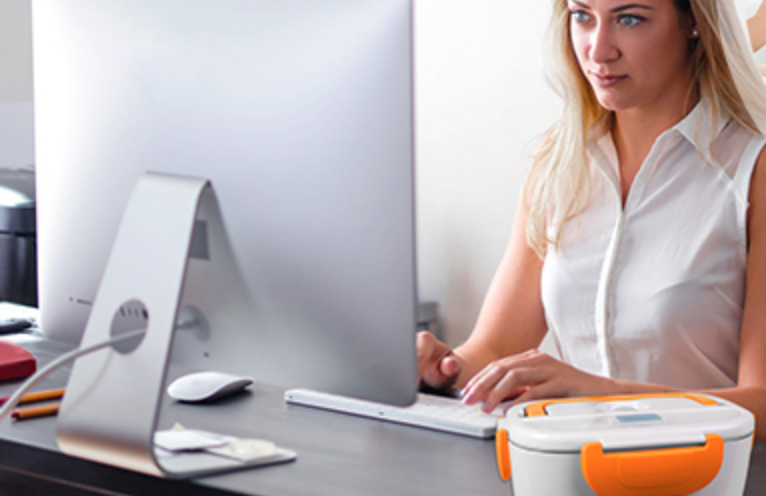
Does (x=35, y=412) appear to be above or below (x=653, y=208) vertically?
below

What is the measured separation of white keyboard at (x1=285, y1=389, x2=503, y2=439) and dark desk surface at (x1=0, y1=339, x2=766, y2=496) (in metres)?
0.01

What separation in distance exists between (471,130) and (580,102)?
4.72 feet

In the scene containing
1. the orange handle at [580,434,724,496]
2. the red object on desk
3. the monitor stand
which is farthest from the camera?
the red object on desk

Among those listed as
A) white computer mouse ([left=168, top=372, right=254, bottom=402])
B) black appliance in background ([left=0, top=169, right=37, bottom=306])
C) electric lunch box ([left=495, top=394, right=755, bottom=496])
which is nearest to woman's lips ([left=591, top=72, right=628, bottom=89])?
white computer mouse ([left=168, top=372, right=254, bottom=402])

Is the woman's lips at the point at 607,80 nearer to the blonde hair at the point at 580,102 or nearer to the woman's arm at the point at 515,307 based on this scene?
the blonde hair at the point at 580,102

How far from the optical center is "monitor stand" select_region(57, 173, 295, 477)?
37.7 inches

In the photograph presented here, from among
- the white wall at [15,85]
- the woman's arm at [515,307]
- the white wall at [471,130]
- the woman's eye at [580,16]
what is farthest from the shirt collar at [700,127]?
the white wall at [15,85]

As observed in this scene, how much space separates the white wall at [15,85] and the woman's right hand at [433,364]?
86.7 inches

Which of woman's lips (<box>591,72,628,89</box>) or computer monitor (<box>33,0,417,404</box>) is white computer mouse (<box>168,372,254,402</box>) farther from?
woman's lips (<box>591,72,628,89</box>)

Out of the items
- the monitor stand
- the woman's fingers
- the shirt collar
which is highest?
the shirt collar

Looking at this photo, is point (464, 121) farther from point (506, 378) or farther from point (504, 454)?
point (504, 454)

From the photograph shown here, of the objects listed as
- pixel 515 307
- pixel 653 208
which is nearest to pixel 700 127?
pixel 653 208

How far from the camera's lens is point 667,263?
1.68 m

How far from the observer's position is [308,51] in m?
0.94
